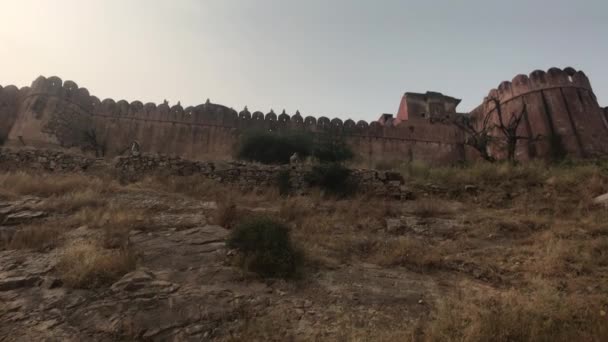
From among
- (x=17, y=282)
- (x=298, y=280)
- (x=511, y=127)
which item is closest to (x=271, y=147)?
(x=511, y=127)

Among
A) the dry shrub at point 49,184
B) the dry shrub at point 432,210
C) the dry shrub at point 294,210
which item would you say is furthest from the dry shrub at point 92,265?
the dry shrub at point 432,210

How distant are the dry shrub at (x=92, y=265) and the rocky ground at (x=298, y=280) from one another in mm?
77

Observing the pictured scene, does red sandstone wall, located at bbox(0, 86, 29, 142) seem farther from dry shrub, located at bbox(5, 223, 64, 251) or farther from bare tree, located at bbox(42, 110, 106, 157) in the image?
dry shrub, located at bbox(5, 223, 64, 251)

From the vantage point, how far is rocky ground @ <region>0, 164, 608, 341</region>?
4105mm

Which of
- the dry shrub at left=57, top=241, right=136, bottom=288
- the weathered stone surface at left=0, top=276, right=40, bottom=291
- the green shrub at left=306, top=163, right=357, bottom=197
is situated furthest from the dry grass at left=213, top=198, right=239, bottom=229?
the green shrub at left=306, top=163, right=357, bottom=197

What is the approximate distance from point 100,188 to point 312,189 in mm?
5449

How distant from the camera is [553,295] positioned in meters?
4.61

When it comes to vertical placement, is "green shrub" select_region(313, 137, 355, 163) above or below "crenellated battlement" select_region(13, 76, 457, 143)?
below

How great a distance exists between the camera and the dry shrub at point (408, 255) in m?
6.00

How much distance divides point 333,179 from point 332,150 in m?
6.22

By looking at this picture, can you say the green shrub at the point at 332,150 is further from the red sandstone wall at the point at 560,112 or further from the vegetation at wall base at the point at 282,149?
the red sandstone wall at the point at 560,112

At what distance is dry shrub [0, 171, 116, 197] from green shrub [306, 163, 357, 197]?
537 centimetres

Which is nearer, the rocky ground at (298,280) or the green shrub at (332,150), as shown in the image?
the rocky ground at (298,280)

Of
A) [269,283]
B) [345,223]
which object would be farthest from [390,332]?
[345,223]
